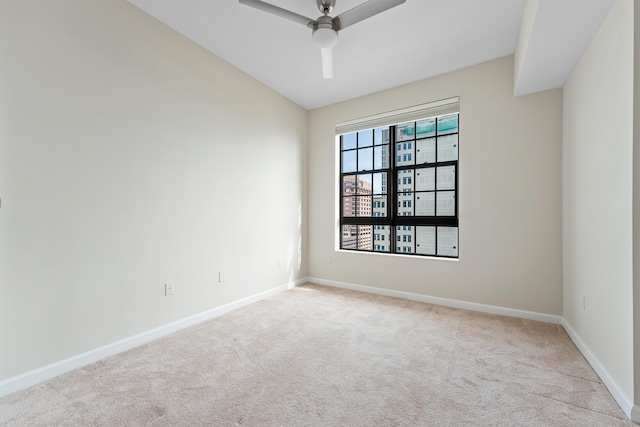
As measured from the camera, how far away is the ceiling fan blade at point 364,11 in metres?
1.84

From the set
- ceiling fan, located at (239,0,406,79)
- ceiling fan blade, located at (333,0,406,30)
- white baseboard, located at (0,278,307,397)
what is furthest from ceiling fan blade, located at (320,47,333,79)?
white baseboard, located at (0,278,307,397)

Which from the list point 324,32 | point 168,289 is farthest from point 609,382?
point 168,289

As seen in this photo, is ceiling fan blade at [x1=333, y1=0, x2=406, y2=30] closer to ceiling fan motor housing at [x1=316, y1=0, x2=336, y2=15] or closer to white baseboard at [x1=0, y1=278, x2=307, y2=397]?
ceiling fan motor housing at [x1=316, y1=0, x2=336, y2=15]

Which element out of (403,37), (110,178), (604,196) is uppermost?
(403,37)

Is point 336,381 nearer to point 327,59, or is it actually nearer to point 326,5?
point 327,59

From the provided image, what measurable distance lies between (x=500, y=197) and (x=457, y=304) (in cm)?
126

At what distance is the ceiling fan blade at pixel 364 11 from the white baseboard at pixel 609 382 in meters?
2.60

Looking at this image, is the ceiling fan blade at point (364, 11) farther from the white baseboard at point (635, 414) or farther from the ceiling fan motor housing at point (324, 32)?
the white baseboard at point (635, 414)

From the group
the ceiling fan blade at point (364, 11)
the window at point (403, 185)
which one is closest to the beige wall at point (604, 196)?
the window at point (403, 185)

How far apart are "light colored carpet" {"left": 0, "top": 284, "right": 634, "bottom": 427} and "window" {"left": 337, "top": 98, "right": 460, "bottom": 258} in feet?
3.98

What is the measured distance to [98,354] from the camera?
2.04 m

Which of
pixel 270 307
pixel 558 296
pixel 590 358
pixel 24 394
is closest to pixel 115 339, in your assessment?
pixel 24 394

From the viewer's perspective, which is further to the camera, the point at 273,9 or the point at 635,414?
the point at 273,9

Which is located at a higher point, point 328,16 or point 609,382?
point 328,16
